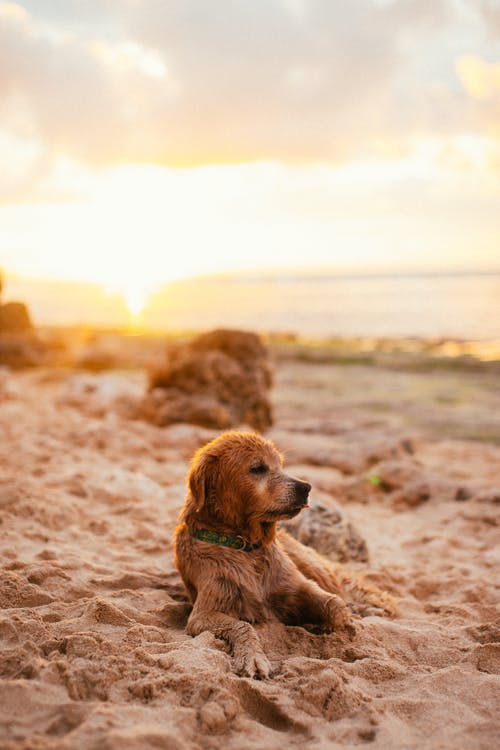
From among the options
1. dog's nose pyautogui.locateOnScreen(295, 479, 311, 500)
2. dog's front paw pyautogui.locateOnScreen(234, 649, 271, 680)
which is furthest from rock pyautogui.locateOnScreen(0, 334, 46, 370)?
dog's front paw pyautogui.locateOnScreen(234, 649, 271, 680)

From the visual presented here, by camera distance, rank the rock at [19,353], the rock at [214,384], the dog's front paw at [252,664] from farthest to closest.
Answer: the rock at [19,353], the rock at [214,384], the dog's front paw at [252,664]

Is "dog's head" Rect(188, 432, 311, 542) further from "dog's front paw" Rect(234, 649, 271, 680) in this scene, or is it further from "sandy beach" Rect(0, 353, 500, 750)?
"dog's front paw" Rect(234, 649, 271, 680)

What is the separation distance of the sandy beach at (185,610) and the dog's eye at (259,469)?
989mm

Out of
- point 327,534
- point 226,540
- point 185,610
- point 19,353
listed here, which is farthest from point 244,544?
point 19,353

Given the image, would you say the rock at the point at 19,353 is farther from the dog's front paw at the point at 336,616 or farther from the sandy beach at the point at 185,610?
the dog's front paw at the point at 336,616

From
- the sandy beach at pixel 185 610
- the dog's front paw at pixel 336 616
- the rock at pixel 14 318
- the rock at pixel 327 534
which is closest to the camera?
the sandy beach at pixel 185 610

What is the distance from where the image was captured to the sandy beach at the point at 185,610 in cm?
282

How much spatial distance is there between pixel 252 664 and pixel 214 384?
8148 mm

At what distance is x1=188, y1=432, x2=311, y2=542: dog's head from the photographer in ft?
13.7

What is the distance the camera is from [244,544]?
13.9ft

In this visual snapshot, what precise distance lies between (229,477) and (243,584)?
0.69 m

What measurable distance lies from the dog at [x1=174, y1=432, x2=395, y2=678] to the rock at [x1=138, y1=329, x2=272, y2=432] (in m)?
6.62

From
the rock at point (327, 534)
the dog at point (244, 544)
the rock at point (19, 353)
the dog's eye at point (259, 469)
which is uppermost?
the rock at point (19, 353)

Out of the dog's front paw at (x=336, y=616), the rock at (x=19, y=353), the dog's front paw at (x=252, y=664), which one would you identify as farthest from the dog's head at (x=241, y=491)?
the rock at (x=19, y=353)
